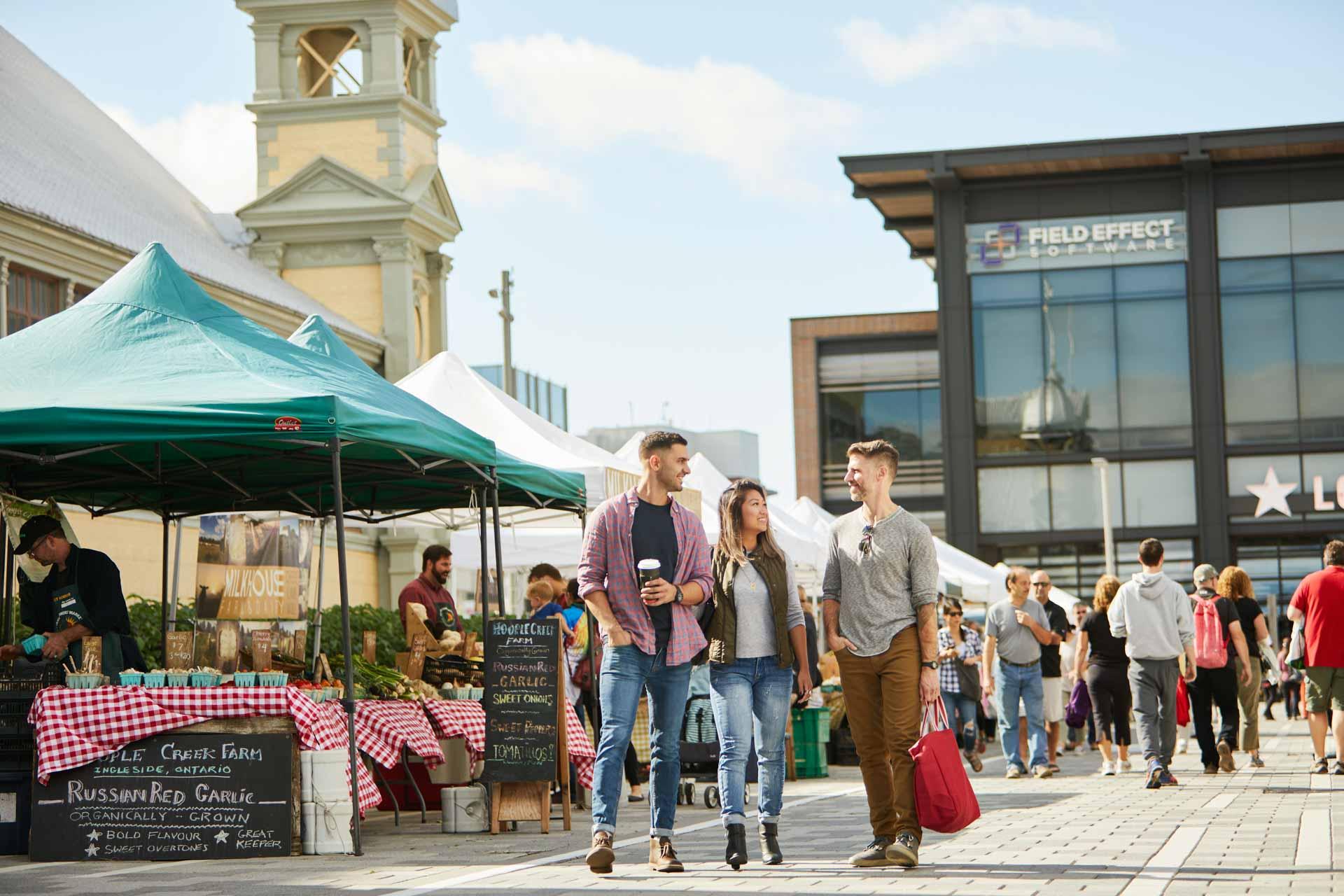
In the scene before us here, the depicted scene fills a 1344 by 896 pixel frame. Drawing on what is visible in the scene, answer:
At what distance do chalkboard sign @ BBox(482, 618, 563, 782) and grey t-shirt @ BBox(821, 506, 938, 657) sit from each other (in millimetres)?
3223

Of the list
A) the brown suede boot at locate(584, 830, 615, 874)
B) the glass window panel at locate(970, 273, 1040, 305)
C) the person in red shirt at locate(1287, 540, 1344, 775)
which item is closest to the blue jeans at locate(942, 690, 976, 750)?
the person in red shirt at locate(1287, 540, 1344, 775)

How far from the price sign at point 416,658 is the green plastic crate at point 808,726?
503cm

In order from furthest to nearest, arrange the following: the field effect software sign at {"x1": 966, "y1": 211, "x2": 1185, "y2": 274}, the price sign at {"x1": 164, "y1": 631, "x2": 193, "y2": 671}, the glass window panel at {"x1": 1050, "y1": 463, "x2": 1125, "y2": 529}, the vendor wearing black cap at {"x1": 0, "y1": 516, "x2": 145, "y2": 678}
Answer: the glass window panel at {"x1": 1050, "y1": 463, "x2": 1125, "y2": 529} < the field effect software sign at {"x1": 966, "y1": 211, "x2": 1185, "y2": 274} < the vendor wearing black cap at {"x1": 0, "y1": 516, "x2": 145, "y2": 678} < the price sign at {"x1": 164, "y1": 631, "x2": 193, "y2": 671}

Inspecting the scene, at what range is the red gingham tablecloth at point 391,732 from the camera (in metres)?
12.0

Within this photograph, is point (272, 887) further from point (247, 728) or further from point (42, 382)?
point (42, 382)

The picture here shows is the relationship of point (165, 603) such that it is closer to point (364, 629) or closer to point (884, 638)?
point (884, 638)

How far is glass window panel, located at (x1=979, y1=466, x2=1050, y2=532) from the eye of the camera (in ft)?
155

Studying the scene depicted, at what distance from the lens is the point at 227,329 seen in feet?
39.1

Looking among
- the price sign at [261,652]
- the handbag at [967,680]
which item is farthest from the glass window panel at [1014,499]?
the price sign at [261,652]

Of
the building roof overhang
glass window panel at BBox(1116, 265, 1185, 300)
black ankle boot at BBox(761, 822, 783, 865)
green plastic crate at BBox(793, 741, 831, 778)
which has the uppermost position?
the building roof overhang

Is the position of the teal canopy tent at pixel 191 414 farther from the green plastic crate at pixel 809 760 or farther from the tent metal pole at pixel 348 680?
the green plastic crate at pixel 809 760

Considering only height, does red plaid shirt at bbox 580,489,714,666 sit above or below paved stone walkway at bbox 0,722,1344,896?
above

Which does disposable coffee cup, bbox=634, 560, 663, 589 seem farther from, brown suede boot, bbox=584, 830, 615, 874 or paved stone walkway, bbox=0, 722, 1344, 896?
A: paved stone walkway, bbox=0, 722, 1344, 896

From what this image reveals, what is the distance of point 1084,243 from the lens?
46.8 m
